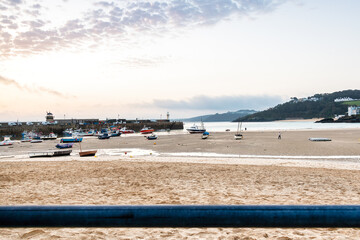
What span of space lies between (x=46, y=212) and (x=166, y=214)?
0.59 metres

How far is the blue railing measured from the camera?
4.29ft

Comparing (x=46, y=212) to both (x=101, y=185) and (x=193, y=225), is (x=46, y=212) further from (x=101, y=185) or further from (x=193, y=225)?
(x=101, y=185)

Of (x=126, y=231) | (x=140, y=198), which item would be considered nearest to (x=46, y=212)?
(x=126, y=231)

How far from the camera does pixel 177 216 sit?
133 centimetres

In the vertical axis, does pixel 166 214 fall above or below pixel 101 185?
above

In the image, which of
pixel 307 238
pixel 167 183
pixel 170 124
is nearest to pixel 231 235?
pixel 307 238

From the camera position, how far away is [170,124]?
459 ft

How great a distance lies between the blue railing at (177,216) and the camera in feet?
4.29

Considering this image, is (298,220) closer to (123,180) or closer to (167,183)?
(167,183)

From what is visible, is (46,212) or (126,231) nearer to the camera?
(46,212)

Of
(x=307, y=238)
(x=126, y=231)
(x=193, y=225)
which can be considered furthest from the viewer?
(x=126, y=231)

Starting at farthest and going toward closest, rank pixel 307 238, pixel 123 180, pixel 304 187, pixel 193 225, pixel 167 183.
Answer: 1. pixel 123 180
2. pixel 167 183
3. pixel 304 187
4. pixel 307 238
5. pixel 193 225

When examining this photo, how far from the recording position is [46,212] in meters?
1.33

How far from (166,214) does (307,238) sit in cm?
451
